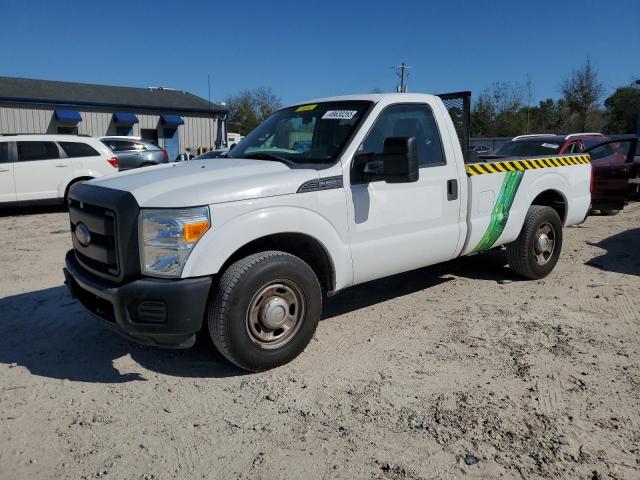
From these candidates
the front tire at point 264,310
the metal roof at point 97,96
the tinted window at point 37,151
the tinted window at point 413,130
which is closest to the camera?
the front tire at point 264,310

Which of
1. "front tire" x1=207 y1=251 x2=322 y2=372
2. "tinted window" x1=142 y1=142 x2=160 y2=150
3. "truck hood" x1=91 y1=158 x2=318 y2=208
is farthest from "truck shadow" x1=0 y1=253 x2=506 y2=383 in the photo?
"tinted window" x1=142 y1=142 x2=160 y2=150

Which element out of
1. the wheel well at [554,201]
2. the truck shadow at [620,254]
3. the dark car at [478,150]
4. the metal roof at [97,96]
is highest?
the metal roof at [97,96]

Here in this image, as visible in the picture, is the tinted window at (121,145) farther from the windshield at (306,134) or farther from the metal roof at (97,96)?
the metal roof at (97,96)

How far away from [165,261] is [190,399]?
907mm

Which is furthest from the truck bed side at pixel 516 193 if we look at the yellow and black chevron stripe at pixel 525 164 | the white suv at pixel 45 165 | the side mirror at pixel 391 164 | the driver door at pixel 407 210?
the white suv at pixel 45 165

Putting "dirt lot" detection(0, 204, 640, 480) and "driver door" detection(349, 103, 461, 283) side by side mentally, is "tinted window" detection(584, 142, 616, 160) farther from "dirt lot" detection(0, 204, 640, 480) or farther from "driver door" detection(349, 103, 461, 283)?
"driver door" detection(349, 103, 461, 283)

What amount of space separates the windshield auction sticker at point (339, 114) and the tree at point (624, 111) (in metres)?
37.1

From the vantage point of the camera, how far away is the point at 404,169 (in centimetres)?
389

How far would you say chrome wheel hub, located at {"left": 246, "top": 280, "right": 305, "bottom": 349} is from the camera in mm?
3619

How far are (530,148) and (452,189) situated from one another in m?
6.76

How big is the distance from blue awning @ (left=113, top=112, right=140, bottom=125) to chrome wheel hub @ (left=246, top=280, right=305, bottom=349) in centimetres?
2643

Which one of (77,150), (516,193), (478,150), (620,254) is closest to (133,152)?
(77,150)

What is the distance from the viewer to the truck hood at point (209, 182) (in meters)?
3.35

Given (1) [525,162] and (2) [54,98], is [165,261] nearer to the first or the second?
(1) [525,162]
